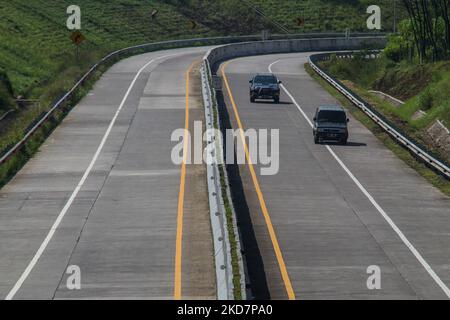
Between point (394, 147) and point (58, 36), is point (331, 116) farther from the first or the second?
point (58, 36)

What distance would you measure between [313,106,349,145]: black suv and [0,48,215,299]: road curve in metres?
6.72

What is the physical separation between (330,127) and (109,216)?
1792cm

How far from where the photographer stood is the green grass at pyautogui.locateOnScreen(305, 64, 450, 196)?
130 ft

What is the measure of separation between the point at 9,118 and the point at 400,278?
4298 centimetres

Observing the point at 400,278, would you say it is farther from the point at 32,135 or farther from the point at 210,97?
the point at 210,97

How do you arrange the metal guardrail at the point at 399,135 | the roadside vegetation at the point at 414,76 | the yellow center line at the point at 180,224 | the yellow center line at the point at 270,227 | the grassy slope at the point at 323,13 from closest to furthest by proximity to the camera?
1. the yellow center line at the point at 180,224
2. the yellow center line at the point at 270,227
3. the metal guardrail at the point at 399,135
4. the roadside vegetation at the point at 414,76
5. the grassy slope at the point at 323,13

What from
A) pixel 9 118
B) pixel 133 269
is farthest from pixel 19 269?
pixel 9 118

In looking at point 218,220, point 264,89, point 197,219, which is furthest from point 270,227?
point 264,89

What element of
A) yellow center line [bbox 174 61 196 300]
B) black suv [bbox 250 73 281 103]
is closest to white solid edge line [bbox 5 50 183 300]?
yellow center line [bbox 174 61 196 300]

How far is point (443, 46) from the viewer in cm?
8200

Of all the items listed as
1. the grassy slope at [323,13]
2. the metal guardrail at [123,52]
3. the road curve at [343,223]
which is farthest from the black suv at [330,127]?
the grassy slope at [323,13]

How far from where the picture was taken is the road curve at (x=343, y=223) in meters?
25.0

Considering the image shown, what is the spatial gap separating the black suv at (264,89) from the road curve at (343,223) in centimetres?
993

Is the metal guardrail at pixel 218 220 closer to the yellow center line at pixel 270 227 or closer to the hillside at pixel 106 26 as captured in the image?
Result: the yellow center line at pixel 270 227
